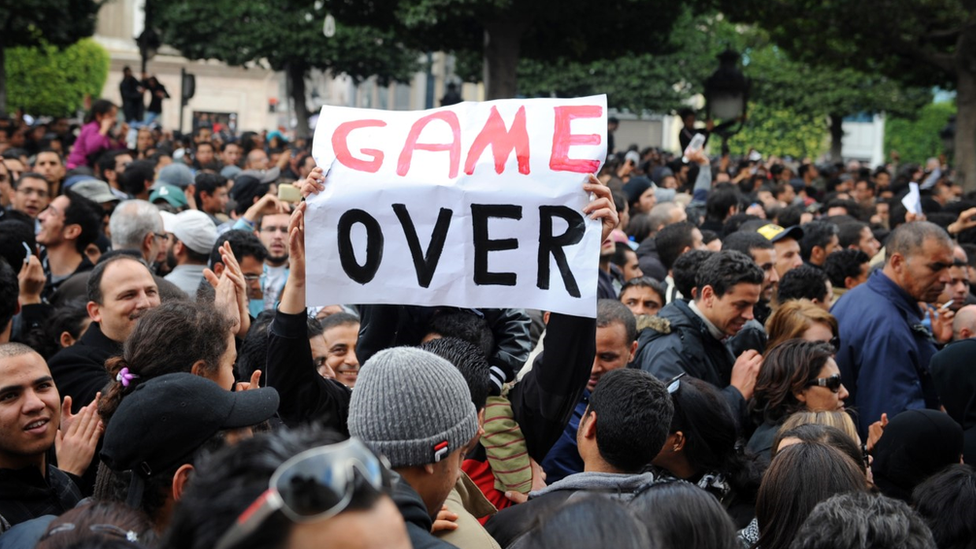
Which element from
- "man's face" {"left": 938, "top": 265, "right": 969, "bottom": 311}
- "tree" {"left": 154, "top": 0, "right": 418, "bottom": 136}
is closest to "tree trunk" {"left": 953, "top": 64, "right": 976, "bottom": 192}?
"man's face" {"left": 938, "top": 265, "right": 969, "bottom": 311}

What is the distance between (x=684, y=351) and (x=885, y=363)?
48.5 inches

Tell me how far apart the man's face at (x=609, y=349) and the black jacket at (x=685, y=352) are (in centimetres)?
30

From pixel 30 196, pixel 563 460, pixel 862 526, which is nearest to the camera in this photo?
pixel 862 526

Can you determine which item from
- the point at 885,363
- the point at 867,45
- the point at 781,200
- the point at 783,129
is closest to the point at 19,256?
the point at 885,363

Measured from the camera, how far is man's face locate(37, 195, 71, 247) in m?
6.56

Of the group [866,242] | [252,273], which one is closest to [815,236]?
[866,242]

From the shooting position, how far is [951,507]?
11.0ft

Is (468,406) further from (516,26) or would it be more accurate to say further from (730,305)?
(516,26)

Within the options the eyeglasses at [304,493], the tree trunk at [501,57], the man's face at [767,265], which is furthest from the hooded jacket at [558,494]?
the tree trunk at [501,57]

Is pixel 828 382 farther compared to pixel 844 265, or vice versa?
pixel 844 265

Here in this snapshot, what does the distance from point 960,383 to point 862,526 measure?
2828 millimetres

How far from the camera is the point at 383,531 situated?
1.79 metres

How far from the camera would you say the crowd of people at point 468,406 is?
83.7 inches

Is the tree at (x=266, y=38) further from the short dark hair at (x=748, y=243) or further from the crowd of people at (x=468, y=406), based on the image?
the short dark hair at (x=748, y=243)
